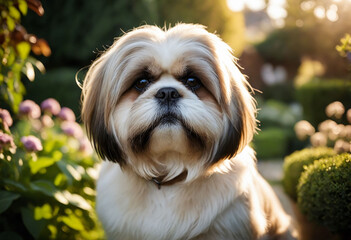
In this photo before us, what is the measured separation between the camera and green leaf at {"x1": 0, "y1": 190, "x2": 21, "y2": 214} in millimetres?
2706

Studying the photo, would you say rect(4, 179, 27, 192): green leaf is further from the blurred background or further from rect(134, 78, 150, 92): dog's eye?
the blurred background

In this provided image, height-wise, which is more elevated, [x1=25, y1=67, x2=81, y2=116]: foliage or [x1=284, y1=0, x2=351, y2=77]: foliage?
[x1=284, y1=0, x2=351, y2=77]: foliage

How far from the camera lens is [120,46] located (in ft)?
8.21

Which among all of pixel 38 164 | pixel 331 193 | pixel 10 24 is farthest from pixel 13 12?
pixel 331 193

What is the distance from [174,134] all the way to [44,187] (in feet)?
4.36

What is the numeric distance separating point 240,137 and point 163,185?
0.61 meters

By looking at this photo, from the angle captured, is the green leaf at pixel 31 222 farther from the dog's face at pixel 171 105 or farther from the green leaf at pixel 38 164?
the dog's face at pixel 171 105

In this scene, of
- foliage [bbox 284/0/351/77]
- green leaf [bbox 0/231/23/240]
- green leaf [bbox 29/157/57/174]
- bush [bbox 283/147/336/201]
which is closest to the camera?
green leaf [bbox 0/231/23/240]

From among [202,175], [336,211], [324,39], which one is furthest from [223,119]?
[324,39]

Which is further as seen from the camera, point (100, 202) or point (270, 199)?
point (270, 199)

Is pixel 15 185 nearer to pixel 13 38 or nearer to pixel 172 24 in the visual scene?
pixel 13 38

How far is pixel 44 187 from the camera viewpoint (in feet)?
9.98

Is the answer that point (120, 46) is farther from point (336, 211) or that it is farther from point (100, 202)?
point (336, 211)

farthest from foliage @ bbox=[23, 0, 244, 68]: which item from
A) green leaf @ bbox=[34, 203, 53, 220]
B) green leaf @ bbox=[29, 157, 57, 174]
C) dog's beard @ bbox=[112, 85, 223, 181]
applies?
dog's beard @ bbox=[112, 85, 223, 181]
